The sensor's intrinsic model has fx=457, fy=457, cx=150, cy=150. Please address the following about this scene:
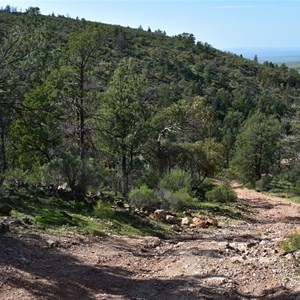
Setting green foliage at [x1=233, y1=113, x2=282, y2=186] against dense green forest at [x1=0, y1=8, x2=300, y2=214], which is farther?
green foliage at [x1=233, y1=113, x2=282, y2=186]

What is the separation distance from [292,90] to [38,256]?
79342 millimetres

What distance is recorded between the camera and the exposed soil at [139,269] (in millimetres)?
7664

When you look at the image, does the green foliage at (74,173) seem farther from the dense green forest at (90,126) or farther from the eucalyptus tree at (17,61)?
the eucalyptus tree at (17,61)

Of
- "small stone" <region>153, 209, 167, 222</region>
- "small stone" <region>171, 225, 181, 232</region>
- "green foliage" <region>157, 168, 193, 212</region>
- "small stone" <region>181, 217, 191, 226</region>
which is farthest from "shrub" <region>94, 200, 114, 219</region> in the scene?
"green foliage" <region>157, 168, 193, 212</region>

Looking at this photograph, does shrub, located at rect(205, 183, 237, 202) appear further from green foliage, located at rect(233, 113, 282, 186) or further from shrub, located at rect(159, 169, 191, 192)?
green foliage, located at rect(233, 113, 282, 186)

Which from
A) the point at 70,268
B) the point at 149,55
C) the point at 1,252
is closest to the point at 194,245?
the point at 70,268

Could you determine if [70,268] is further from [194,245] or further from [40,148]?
[40,148]

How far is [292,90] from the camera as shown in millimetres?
82250

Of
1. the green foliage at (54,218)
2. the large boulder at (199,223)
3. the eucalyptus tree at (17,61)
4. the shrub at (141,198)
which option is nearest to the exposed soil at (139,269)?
the green foliage at (54,218)

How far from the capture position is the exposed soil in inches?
302

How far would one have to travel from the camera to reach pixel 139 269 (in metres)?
9.34

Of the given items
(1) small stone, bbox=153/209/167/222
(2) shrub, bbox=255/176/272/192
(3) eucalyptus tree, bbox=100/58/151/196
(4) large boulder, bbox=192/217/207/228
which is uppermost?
(3) eucalyptus tree, bbox=100/58/151/196

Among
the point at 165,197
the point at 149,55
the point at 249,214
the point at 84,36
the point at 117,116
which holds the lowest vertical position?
the point at 249,214

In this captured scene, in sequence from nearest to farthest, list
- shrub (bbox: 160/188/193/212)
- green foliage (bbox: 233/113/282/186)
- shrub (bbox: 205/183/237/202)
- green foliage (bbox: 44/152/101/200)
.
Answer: green foliage (bbox: 44/152/101/200)
shrub (bbox: 160/188/193/212)
shrub (bbox: 205/183/237/202)
green foliage (bbox: 233/113/282/186)
